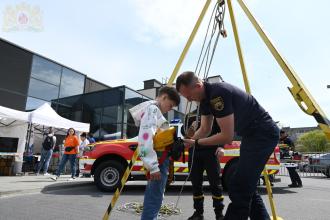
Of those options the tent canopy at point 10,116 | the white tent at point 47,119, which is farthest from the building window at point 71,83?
the tent canopy at point 10,116

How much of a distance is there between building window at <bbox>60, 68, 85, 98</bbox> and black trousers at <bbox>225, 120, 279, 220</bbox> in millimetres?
20011

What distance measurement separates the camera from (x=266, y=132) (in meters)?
2.59

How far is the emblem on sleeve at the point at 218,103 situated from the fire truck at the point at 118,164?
192 inches

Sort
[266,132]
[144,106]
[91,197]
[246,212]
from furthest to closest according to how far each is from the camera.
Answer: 1. [91,197]
2. [144,106]
3. [266,132]
4. [246,212]

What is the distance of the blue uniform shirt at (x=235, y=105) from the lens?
245cm

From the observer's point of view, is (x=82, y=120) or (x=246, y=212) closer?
(x=246, y=212)

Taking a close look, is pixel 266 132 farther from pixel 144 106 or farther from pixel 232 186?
pixel 144 106

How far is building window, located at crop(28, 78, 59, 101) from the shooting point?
19266 mm

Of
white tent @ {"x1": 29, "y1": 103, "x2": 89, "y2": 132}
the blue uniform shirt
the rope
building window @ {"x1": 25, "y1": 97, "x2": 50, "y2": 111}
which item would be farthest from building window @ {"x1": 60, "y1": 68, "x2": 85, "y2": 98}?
the blue uniform shirt

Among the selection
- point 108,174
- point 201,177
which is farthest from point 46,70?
point 201,177

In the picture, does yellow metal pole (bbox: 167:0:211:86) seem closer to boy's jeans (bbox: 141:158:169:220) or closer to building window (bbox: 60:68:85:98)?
boy's jeans (bbox: 141:158:169:220)

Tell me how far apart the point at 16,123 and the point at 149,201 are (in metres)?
10.0

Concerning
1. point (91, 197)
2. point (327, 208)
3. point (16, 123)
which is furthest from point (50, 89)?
point (327, 208)

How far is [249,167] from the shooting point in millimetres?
2467
